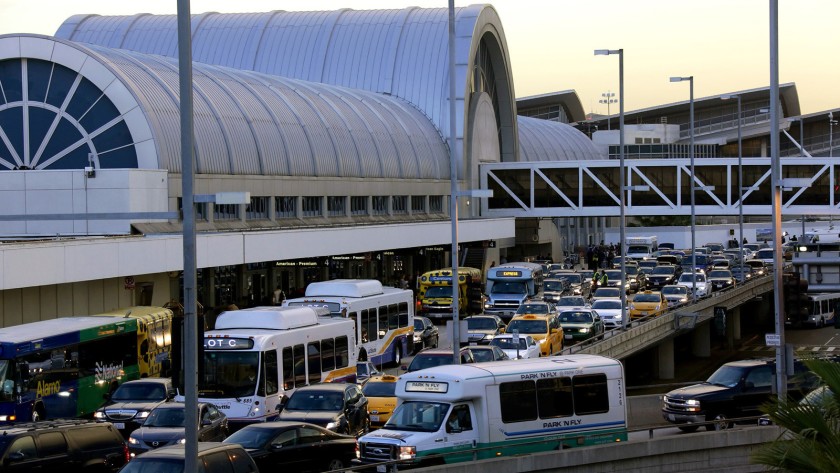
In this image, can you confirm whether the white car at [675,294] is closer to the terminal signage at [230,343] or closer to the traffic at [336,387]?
the traffic at [336,387]

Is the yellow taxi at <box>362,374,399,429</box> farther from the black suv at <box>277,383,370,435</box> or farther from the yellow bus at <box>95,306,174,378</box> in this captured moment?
the yellow bus at <box>95,306,174,378</box>

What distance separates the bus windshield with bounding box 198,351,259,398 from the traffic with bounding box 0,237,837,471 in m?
0.03

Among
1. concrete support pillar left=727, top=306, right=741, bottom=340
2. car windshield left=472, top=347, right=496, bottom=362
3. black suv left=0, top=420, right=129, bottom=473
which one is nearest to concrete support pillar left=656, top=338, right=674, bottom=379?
concrete support pillar left=727, top=306, right=741, bottom=340

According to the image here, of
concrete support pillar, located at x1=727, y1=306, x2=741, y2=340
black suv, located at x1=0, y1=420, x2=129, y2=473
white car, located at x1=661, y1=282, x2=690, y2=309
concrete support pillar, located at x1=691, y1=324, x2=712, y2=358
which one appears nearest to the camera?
black suv, located at x1=0, y1=420, x2=129, y2=473

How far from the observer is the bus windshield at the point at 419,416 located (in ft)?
72.8

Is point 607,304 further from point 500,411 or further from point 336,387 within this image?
point 500,411

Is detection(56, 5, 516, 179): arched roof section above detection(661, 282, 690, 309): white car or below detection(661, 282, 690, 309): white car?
above

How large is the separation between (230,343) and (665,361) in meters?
36.9

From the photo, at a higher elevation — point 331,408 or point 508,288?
point 508,288

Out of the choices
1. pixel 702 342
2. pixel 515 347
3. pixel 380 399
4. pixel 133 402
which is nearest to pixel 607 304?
pixel 702 342

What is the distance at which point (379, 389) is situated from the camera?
30.3m

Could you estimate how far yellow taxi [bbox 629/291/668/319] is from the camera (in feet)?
188

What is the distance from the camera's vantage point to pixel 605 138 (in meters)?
149

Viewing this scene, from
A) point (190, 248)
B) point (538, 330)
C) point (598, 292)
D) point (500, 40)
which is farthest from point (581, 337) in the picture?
point (500, 40)
